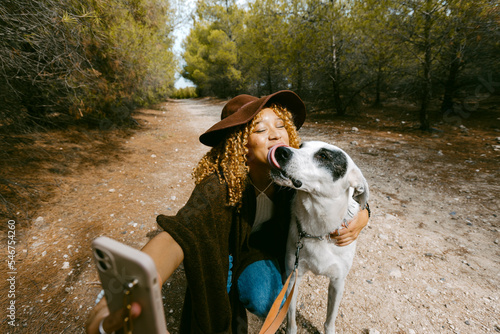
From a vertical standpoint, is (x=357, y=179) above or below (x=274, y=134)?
below

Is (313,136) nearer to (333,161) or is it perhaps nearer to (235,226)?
(333,161)

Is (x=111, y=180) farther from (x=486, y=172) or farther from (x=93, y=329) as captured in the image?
(x=486, y=172)

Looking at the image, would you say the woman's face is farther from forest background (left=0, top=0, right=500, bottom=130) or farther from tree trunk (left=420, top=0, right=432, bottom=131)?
tree trunk (left=420, top=0, right=432, bottom=131)

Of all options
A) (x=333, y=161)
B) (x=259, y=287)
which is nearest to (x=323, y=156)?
(x=333, y=161)

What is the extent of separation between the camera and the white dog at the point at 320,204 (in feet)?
5.18

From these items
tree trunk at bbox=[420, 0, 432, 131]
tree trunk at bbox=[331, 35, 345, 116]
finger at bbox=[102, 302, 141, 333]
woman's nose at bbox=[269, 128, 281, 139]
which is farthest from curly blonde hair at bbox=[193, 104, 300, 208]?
tree trunk at bbox=[331, 35, 345, 116]

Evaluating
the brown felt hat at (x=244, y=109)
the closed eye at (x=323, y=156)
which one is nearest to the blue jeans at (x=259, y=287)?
the closed eye at (x=323, y=156)

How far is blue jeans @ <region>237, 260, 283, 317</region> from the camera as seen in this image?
1860 millimetres

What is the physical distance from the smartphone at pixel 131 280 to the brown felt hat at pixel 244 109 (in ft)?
3.82

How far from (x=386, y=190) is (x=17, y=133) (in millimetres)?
7193

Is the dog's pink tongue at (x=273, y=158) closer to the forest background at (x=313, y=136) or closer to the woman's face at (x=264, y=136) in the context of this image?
the woman's face at (x=264, y=136)

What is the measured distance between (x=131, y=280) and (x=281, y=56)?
12.9 m

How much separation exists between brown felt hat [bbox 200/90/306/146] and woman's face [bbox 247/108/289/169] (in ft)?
0.38

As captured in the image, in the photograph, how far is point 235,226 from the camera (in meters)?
1.76
